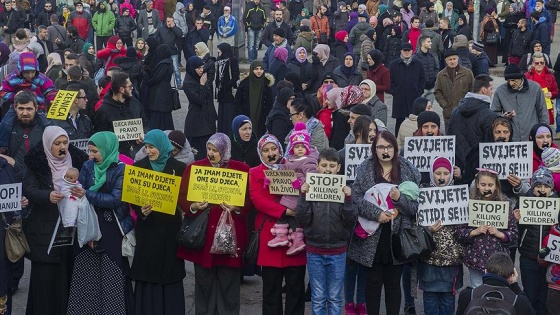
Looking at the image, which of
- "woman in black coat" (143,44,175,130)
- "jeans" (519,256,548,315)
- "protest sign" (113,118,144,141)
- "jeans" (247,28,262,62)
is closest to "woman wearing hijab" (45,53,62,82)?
"woman in black coat" (143,44,175,130)

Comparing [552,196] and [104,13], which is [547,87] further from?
[104,13]

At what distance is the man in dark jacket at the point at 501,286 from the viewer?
6762 mm

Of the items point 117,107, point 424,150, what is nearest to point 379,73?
point 117,107

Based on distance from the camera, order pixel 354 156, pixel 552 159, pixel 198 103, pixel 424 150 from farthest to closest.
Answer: pixel 198 103, pixel 424 150, pixel 354 156, pixel 552 159

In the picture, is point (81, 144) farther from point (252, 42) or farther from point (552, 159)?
point (252, 42)

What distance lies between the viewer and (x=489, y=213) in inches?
348

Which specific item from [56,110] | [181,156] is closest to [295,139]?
[181,156]

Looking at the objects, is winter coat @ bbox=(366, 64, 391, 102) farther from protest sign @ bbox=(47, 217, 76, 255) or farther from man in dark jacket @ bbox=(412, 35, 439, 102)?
protest sign @ bbox=(47, 217, 76, 255)

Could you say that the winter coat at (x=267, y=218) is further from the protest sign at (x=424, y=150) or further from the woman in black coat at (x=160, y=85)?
the woman in black coat at (x=160, y=85)

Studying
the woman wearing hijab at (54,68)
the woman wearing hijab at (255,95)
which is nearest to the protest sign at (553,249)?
the woman wearing hijab at (255,95)

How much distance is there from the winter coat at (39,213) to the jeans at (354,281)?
2.56 meters

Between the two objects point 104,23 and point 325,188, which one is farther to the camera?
point 104,23

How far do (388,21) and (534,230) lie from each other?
48.0 feet

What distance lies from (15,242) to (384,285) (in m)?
3.10
